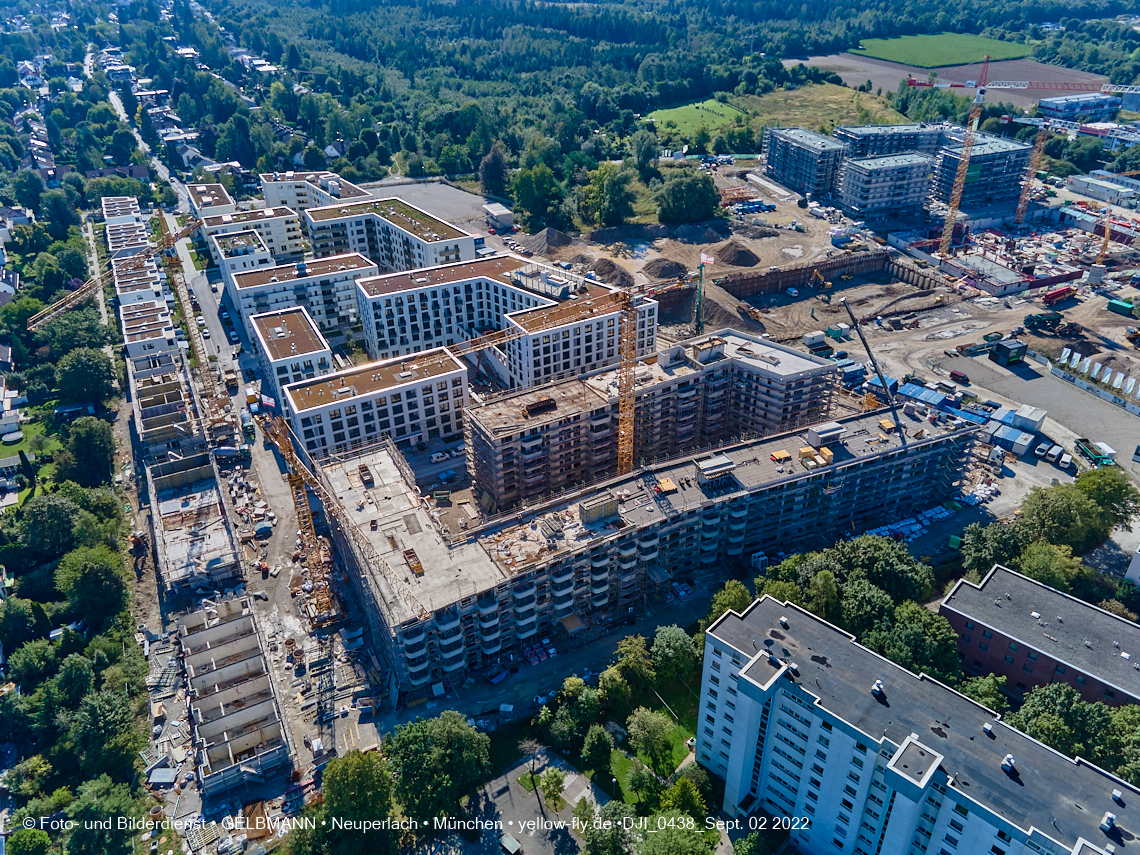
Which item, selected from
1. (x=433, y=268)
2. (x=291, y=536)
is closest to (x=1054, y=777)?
(x=291, y=536)

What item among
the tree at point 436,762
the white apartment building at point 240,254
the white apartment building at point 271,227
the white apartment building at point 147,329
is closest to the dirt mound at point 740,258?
the white apartment building at point 271,227

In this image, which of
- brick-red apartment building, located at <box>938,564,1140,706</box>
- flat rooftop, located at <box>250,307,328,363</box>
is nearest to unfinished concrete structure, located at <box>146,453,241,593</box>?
flat rooftop, located at <box>250,307,328,363</box>

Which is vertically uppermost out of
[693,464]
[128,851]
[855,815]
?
[693,464]

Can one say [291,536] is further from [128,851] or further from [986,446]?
[986,446]

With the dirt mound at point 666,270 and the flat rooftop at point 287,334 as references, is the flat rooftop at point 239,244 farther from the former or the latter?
the dirt mound at point 666,270

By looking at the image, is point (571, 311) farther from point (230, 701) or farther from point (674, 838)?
point (674, 838)

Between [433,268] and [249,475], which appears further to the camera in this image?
[433,268]
